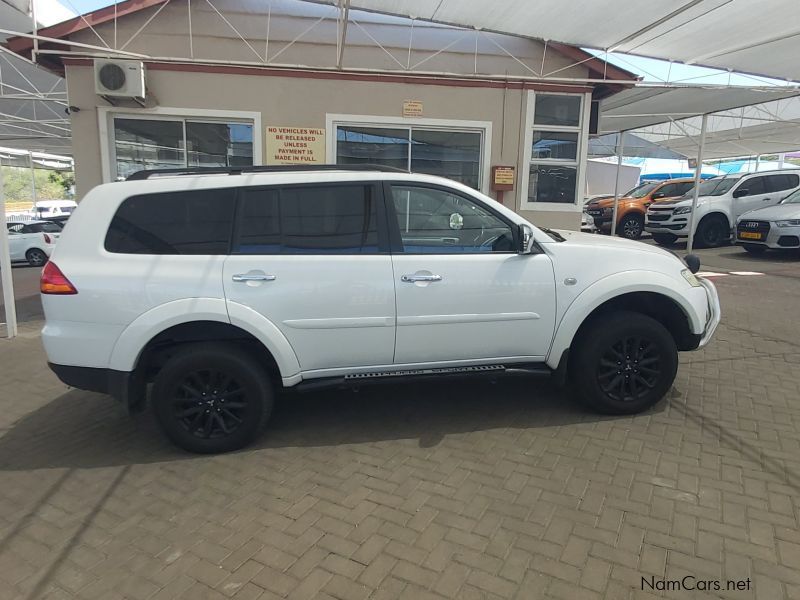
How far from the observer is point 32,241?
16.7 m

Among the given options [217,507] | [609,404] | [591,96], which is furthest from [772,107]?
[217,507]

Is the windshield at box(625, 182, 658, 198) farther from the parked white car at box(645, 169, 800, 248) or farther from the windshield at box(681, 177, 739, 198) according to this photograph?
the parked white car at box(645, 169, 800, 248)

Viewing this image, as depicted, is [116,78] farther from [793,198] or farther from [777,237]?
[793,198]

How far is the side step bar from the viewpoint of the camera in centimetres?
364

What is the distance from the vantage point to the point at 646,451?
3545 millimetres

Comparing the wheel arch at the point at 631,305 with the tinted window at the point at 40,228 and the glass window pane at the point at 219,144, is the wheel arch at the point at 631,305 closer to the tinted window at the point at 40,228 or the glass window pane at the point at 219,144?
the glass window pane at the point at 219,144

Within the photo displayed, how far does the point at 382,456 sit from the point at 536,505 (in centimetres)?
103

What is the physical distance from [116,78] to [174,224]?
5137mm

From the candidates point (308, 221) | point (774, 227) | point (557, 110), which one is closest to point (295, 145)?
point (557, 110)

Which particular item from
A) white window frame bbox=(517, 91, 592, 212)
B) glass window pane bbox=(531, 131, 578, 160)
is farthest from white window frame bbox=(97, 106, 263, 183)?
glass window pane bbox=(531, 131, 578, 160)

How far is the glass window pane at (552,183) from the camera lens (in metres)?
8.88

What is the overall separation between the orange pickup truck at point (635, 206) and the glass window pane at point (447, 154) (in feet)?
31.0

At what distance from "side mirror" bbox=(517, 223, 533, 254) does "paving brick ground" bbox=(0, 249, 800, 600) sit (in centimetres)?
126

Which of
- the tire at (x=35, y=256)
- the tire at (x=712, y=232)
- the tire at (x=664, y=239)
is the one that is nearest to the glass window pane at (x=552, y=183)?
the tire at (x=664, y=239)
